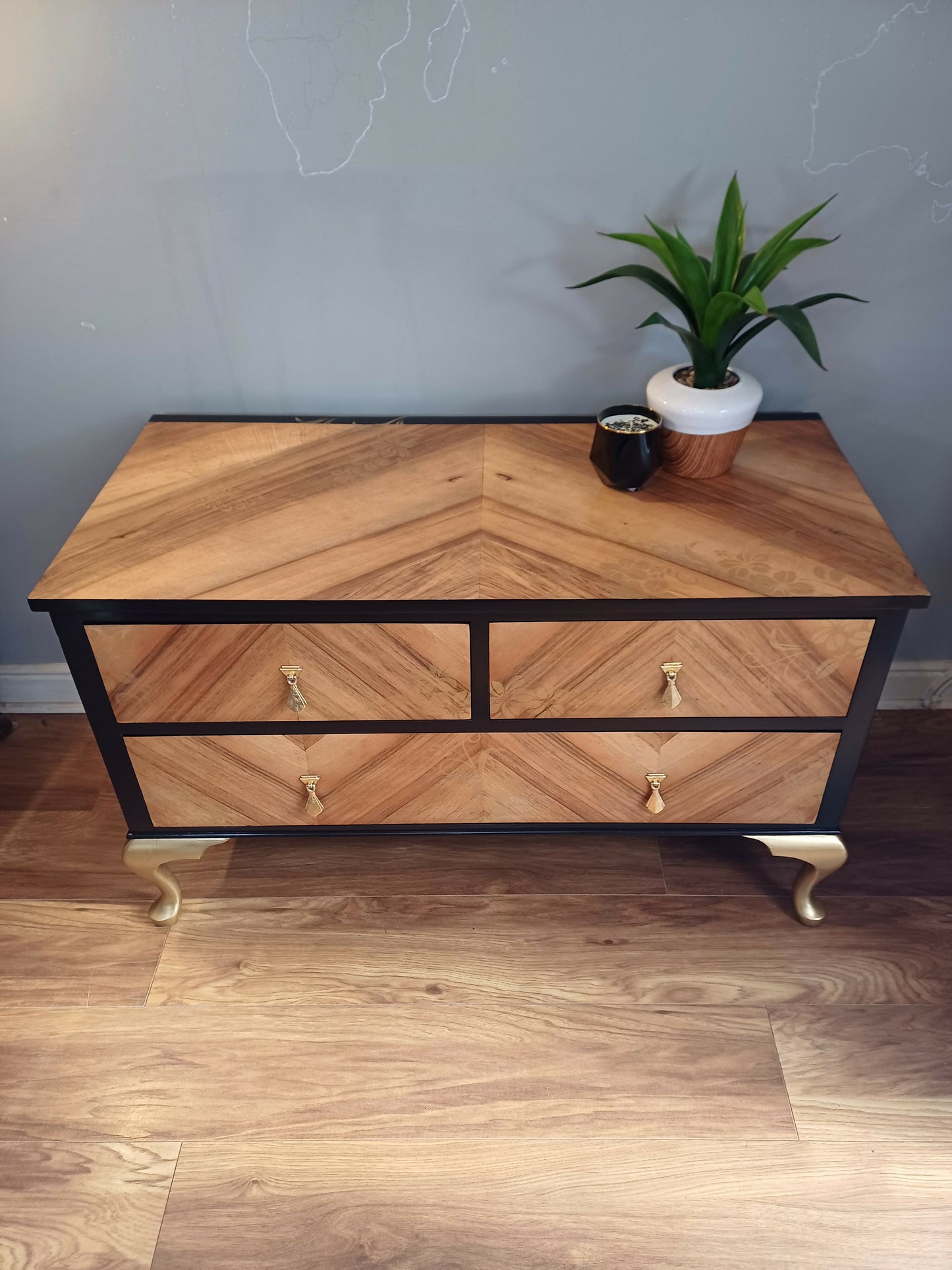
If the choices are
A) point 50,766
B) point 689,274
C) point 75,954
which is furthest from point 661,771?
point 50,766

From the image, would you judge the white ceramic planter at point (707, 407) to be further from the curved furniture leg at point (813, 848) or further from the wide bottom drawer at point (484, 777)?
the curved furniture leg at point (813, 848)

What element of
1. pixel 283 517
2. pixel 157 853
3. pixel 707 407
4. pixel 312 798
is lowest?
pixel 157 853

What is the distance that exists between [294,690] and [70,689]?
0.82 metres

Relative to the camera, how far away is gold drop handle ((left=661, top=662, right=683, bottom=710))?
1.07 meters

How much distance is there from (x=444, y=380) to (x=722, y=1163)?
3.64 feet

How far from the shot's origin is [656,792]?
1.18m

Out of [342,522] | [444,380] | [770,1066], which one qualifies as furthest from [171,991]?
[444,380]

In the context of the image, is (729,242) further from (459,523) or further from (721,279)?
(459,523)

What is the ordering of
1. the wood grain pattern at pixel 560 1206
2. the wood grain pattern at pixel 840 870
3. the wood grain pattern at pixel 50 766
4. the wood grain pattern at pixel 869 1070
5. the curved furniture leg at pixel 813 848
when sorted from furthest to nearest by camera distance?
the wood grain pattern at pixel 50 766
the wood grain pattern at pixel 840 870
the curved furniture leg at pixel 813 848
the wood grain pattern at pixel 869 1070
the wood grain pattern at pixel 560 1206

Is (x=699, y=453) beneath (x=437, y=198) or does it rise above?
beneath

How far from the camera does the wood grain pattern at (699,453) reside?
1.16 m

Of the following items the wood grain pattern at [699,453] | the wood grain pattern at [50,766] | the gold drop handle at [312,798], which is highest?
the wood grain pattern at [699,453]

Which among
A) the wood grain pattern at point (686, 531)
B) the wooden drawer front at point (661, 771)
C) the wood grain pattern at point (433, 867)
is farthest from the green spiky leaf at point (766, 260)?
the wood grain pattern at point (433, 867)

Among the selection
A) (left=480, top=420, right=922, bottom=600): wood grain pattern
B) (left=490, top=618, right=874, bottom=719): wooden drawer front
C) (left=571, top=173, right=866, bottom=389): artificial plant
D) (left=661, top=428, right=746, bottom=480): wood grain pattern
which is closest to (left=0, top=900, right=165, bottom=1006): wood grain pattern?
(left=490, top=618, right=874, bottom=719): wooden drawer front
